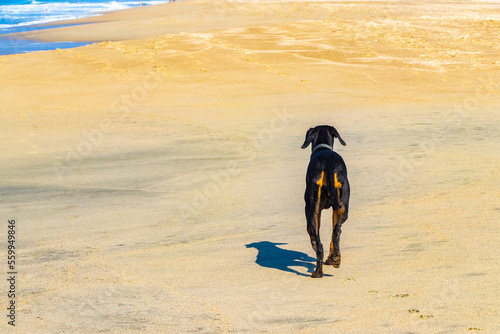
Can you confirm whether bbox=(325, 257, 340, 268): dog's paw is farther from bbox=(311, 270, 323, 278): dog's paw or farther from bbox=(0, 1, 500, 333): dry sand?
bbox=(311, 270, 323, 278): dog's paw

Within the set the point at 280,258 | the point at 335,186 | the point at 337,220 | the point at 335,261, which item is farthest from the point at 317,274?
the point at 335,186

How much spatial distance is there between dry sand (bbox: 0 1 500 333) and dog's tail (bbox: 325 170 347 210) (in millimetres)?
704

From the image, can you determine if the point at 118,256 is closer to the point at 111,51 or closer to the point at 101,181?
the point at 101,181

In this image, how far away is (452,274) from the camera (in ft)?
17.8

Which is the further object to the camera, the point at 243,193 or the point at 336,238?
the point at 243,193

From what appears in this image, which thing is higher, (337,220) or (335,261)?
(337,220)

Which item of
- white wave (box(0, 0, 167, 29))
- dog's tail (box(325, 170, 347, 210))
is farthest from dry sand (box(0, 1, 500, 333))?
white wave (box(0, 0, 167, 29))

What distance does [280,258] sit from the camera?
20.7 ft

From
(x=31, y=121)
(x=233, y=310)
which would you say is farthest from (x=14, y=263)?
(x=31, y=121)

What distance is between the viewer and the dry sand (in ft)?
16.5

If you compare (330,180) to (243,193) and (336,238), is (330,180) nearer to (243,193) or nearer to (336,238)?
(336,238)

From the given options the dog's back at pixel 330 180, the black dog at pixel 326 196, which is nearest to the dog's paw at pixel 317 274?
the black dog at pixel 326 196

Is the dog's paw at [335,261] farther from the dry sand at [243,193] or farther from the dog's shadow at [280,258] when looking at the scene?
the dog's shadow at [280,258]

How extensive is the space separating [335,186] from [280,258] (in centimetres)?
113
